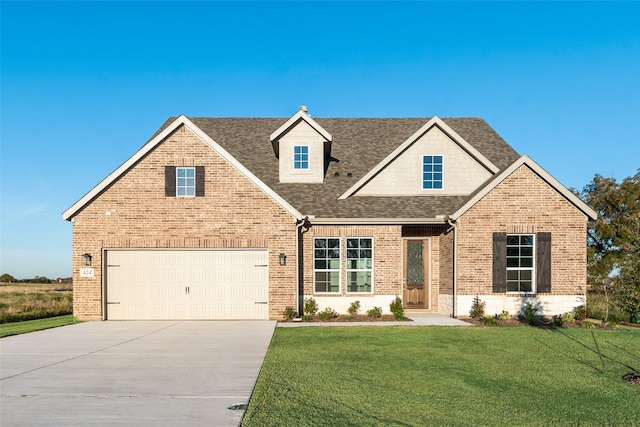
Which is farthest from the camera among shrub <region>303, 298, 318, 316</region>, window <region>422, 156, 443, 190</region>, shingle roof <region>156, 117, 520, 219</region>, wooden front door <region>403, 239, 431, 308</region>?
window <region>422, 156, 443, 190</region>

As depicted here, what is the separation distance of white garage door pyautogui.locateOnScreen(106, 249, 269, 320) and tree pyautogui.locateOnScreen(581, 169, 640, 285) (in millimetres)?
23831

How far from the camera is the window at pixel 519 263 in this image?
618 inches

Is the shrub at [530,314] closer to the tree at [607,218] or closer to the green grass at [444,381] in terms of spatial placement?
the green grass at [444,381]

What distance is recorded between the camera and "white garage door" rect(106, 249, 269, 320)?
50.4 feet

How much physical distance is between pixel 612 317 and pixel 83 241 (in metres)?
18.4

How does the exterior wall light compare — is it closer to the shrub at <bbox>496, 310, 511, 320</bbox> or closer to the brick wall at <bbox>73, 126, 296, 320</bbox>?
the brick wall at <bbox>73, 126, 296, 320</bbox>

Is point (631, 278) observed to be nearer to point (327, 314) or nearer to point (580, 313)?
point (580, 313)

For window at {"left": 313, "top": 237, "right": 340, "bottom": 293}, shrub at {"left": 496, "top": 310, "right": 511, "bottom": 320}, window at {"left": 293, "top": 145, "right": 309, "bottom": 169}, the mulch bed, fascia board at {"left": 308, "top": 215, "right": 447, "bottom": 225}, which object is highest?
window at {"left": 293, "top": 145, "right": 309, "bottom": 169}

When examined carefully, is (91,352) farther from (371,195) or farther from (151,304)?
(371,195)

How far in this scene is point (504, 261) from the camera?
15531 mm

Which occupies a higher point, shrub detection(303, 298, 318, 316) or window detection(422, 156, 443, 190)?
window detection(422, 156, 443, 190)

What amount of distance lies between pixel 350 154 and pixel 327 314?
766cm

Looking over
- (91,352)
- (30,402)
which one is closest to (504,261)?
(91,352)

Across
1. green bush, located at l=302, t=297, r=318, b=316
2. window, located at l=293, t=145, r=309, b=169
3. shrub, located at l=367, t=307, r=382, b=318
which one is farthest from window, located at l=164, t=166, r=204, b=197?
shrub, located at l=367, t=307, r=382, b=318
